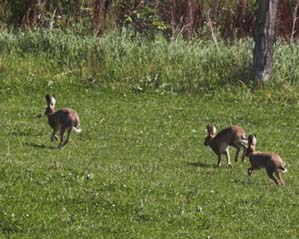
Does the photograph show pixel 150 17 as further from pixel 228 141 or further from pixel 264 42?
pixel 228 141

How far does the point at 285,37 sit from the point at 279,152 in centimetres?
1022

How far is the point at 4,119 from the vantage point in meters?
16.2

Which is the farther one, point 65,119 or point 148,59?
point 148,59

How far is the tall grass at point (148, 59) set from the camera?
20.2m

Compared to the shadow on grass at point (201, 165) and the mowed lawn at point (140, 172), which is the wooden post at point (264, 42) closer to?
the mowed lawn at point (140, 172)

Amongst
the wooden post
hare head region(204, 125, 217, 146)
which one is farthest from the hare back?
the wooden post

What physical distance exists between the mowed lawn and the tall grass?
834mm

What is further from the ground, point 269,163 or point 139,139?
point 269,163

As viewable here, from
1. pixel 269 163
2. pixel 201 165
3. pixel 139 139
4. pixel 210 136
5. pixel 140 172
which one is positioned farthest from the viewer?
pixel 139 139

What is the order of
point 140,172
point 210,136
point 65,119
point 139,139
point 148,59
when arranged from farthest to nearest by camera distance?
point 148,59 < point 139,139 < point 210,136 < point 65,119 < point 140,172

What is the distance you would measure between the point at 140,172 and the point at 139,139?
2.77 meters

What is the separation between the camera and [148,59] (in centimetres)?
2112

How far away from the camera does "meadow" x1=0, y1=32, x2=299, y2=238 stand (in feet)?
33.7

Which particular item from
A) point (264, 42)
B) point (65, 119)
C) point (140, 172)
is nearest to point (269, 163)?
point (140, 172)
